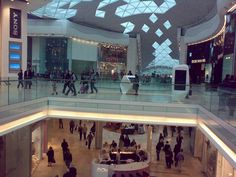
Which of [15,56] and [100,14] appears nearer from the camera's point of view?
[15,56]

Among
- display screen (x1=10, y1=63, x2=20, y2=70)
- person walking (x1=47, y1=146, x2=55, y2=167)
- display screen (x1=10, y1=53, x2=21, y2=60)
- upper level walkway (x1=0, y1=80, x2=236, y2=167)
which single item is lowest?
person walking (x1=47, y1=146, x2=55, y2=167)

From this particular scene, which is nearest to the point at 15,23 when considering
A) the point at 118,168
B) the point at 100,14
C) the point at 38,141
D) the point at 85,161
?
the point at 38,141

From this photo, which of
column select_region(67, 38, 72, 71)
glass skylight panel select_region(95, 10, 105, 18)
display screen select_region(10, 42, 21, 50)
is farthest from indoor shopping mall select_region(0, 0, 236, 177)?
glass skylight panel select_region(95, 10, 105, 18)

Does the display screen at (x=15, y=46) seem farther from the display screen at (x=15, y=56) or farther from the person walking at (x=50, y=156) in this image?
the person walking at (x=50, y=156)

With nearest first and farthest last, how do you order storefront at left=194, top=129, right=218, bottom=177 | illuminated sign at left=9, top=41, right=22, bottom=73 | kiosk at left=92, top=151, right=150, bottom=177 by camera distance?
1. kiosk at left=92, top=151, right=150, bottom=177
2. storefront at left=194, top=129, right=218, bottom=177
3. illuminated sign at left=9, top=41, right=22, bottom=73

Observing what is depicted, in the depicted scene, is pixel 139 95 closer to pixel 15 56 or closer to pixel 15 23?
pixel 15 56

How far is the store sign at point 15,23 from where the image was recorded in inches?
972

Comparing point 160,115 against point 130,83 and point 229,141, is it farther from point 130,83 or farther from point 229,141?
point 229,141

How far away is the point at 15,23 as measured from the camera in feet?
81.9

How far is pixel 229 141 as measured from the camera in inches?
380

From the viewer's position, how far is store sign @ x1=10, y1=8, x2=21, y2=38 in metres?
24.7

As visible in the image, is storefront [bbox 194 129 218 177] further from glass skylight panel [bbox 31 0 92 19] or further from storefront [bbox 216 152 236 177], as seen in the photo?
glass skylight panel [bbox 31 0 92 19]

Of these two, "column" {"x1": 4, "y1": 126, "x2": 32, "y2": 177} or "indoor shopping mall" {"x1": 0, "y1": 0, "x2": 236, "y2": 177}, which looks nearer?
"indoor shopping mall" {"x1": 0, "y1": 0, "x2": 236, "y2": 177}

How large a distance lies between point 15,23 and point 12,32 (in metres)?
0.69
